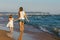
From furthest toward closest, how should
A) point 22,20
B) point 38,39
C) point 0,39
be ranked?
point 38,39
point 0,39
point 22,20

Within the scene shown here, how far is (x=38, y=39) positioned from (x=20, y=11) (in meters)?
6.13

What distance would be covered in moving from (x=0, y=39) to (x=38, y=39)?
4449 millimetres

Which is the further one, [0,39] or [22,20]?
[0,39]

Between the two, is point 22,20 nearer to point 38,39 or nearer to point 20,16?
point 20,16

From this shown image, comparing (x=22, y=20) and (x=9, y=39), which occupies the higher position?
(x=22, y=20)

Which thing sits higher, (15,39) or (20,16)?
(20,16)

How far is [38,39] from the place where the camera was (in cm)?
1967

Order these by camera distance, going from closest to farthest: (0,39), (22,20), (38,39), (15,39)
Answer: (22,20) → (0,39) → (15,39) → (38,39)

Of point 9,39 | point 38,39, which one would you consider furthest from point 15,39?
point 38,39

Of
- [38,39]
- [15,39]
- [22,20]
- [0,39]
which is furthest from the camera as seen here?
[38,39]

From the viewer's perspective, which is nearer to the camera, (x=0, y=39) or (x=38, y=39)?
(x=0, y=39)

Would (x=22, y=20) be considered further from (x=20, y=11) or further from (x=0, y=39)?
(x=0, y=39)

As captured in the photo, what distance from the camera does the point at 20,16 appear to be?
1414 centimetres

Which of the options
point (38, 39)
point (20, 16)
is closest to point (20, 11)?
point (20, 16)
